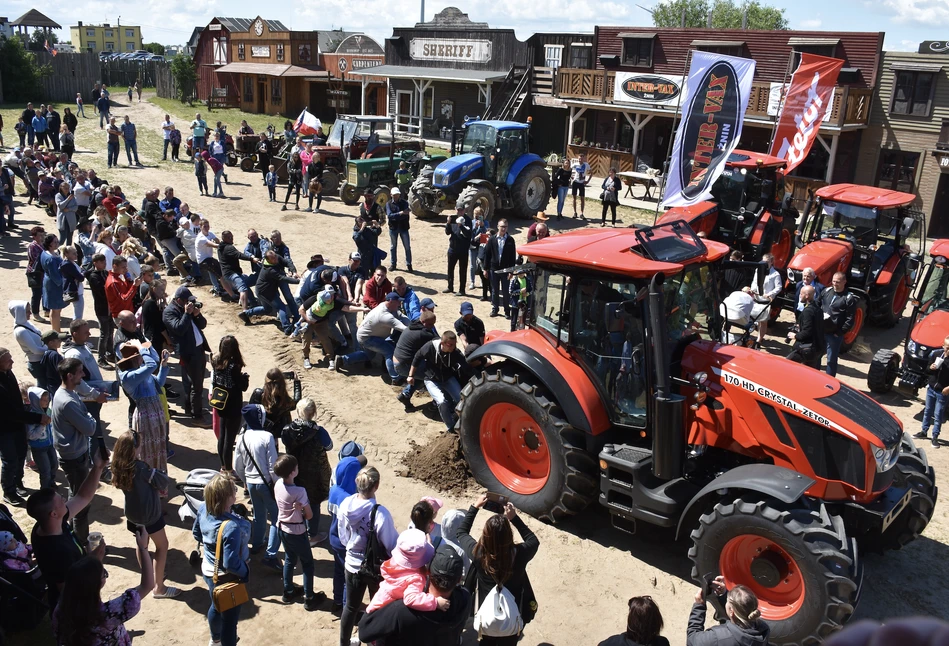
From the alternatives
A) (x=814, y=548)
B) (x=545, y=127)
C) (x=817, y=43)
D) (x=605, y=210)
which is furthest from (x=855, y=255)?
(x=545, y=127)

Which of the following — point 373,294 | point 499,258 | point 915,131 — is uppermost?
point 915,131

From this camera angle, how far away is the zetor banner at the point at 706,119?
30.3 ft

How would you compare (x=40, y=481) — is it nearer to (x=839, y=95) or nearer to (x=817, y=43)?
(x=839, y=95)

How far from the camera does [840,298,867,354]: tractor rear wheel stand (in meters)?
10.9

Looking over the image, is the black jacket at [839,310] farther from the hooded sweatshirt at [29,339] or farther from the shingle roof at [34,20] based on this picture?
the shingle roof at [34,20]

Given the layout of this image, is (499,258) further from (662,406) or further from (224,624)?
(224,624)

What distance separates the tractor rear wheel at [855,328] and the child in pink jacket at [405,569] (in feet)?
27.3

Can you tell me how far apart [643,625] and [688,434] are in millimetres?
2289

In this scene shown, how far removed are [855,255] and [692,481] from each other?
24.9 feet

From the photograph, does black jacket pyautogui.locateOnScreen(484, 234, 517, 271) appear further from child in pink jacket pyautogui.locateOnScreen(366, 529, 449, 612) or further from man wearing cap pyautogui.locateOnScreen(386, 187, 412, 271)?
child in pink jacket pyautogui.locateOnScreen(366, 529, 449, 612)

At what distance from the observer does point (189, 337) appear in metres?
7.97

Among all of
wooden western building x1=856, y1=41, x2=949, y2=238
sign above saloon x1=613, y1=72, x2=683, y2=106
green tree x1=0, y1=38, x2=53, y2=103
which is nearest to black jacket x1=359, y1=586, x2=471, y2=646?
wooden western building x1=856, y1=41, x2=949, y2=238

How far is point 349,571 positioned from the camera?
16.2ft

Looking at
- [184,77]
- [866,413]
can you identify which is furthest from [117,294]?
[184,77]
